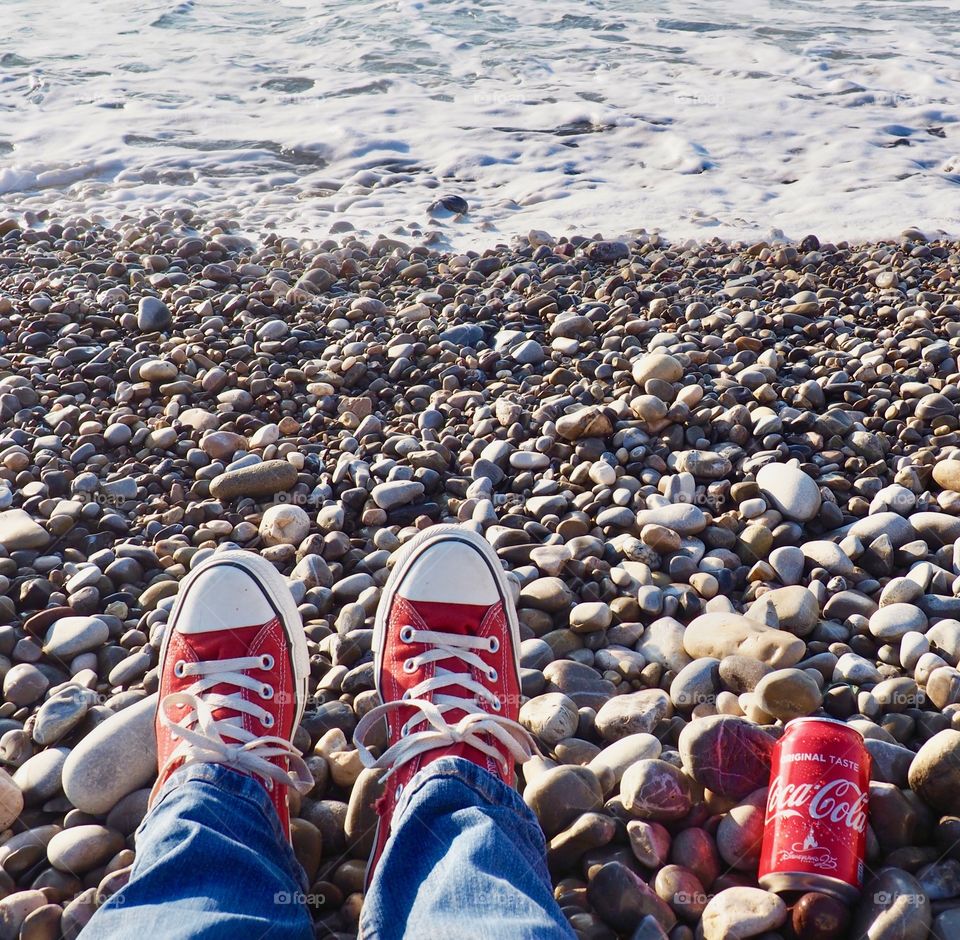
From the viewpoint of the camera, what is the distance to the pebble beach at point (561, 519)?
1.60 m

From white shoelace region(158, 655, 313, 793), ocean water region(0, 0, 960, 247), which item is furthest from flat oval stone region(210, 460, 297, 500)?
ocean water region(0, 0, 960, 247)

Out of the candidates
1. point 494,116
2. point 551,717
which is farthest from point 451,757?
point 494,116

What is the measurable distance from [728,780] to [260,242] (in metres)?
4.35

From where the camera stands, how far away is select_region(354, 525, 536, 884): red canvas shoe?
1687 mm

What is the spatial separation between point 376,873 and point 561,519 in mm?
1364

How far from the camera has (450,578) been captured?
84.4 inches

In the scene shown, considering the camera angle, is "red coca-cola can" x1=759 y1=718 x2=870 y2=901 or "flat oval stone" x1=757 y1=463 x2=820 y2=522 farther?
"flat oval stone" x1=757 y1=463 x2=820 y2=522

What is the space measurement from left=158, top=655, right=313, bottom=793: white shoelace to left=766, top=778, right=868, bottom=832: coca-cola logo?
0.90 m

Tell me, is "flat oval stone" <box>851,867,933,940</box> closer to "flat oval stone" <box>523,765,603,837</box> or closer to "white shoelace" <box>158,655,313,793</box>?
"flat oval stone" <box>523,765,603,837</box>

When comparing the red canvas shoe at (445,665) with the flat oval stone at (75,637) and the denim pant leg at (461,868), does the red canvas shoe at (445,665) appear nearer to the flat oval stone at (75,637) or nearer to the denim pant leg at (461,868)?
the denim pant leg at (461,868)

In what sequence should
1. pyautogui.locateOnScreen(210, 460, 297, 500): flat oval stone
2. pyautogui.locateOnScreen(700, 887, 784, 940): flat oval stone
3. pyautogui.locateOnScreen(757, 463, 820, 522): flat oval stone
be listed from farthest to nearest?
pyautogui.locateOnScreen(210, 460, 297, 500): flat oval stone → pyautogui.locateOnScreen(757, 463, 820, 522): flat oval stone → pyautogui.locateOnScreen(700, 887, 784, 940): flat oval stone

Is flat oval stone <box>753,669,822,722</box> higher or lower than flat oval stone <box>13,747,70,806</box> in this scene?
higher
